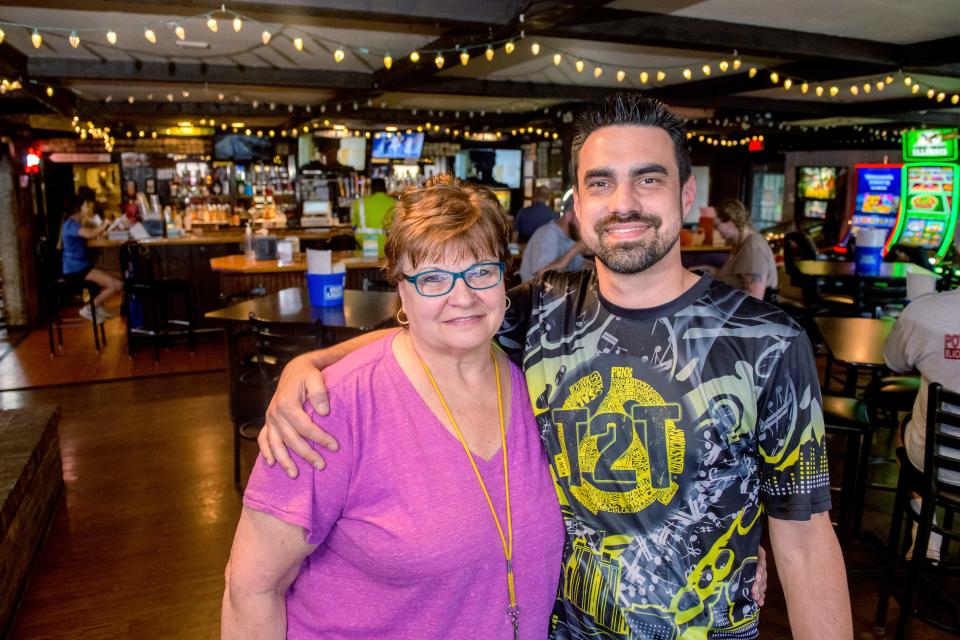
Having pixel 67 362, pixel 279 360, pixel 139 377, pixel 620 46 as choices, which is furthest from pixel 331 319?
pixel 67 362

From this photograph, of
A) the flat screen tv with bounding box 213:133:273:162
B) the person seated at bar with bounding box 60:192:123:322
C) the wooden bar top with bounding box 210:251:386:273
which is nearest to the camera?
the wooden bar top with bounding box 210:251:386:273

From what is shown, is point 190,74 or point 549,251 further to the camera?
point 190,74

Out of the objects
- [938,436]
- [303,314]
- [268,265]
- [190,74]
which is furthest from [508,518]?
[190,74]

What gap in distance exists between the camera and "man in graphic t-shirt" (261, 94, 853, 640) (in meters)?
1.35

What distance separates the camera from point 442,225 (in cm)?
140

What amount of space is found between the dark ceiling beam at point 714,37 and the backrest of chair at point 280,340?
2.91m

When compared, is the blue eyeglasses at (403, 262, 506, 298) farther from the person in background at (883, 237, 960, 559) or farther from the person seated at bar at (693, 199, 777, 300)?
the person seated at bar at (693, 199, 777, 300)

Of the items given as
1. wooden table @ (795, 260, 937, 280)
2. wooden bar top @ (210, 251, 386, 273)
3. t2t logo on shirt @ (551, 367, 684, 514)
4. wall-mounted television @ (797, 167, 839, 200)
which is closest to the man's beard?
t2t logo on shirt @ (551, 367, 684, 514)

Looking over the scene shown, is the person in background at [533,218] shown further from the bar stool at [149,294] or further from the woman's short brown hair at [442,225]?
the woman's short brown hair at [442,225]

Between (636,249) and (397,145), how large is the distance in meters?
12.9

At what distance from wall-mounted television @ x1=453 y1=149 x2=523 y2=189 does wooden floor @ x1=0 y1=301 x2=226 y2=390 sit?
8275 millimetres

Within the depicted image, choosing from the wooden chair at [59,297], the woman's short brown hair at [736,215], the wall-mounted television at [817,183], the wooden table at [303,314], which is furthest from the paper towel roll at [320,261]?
the wall-mounted television at [817,183]

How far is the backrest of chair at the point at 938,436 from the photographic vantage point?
2.57 meters

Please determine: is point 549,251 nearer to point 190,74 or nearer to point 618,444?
point 190,74
